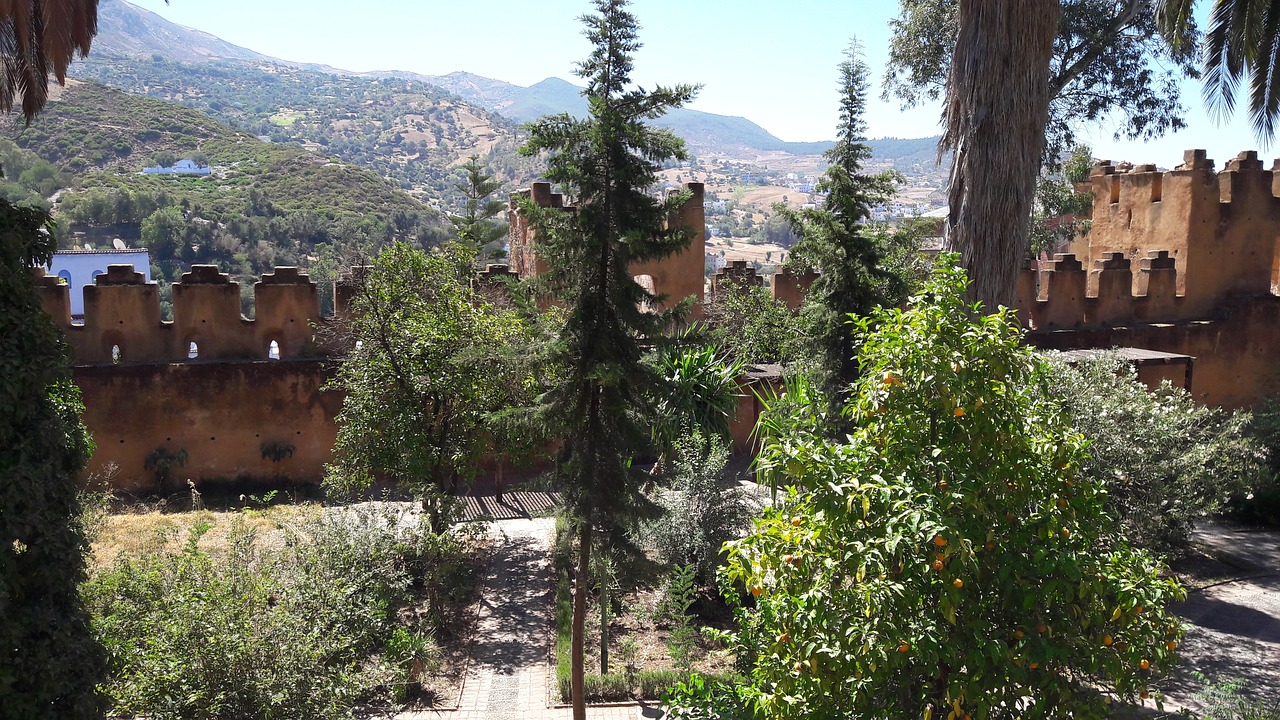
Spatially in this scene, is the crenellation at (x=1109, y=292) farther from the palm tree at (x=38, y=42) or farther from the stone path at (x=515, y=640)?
the palm tree at (x=38, y=42)

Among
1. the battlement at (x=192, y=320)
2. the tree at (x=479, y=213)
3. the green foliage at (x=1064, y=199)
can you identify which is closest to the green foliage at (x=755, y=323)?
the battlement at (x=192, y=320)

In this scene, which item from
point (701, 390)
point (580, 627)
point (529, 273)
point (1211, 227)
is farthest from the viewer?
point (1211, 227)

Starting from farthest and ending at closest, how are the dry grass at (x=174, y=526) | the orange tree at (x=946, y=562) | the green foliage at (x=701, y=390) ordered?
1. the green foliage at (x=701, y=390)
2. the dry grass at (x=174, y=526)
3. the orange tree at (x=946, y=562)

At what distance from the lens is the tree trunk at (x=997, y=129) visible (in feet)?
30.6

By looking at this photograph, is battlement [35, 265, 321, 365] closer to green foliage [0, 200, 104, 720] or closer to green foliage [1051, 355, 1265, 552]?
green foliage [0, 200, 104, 720]

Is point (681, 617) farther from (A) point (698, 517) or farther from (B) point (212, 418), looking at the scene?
(B) point (212, 418)

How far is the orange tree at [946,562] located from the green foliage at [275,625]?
171 inches

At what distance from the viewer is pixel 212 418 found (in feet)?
49.3

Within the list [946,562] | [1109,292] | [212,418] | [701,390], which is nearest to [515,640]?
[701,390]

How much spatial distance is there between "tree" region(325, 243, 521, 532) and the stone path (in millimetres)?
1351

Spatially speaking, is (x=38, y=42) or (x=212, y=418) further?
(x=212, y=418)

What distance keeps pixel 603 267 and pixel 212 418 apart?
10192 mm

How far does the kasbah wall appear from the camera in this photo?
14.7 m

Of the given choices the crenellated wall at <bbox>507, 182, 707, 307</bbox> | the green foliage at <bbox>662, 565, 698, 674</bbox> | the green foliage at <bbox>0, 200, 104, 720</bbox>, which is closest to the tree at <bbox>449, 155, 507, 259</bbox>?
the crenellated wall at <bbox>507, 182, 707, 307</bbox>
